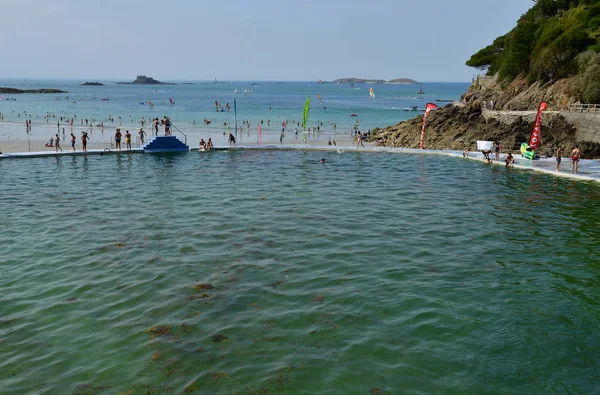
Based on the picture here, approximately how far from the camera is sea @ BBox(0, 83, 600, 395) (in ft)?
38.2

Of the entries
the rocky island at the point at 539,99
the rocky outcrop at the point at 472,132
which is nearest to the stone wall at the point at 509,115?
the rocky island at the point at 539,99

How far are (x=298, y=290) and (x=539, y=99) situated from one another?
169 ft

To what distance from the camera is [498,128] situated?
49.6 m

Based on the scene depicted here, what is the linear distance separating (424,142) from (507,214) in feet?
100

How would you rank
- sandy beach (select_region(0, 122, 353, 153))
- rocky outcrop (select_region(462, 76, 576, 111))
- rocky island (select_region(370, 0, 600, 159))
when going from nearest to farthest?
rocky island (select_region(370, 0, 600, 159)), sandy beach (select_region(0, 122, 353, 153)), rocky outcrop (select_region(462, 76, 576, 111))

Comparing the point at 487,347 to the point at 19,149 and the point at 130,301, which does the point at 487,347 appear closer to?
the point at 130,301

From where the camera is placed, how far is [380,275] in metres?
17.5

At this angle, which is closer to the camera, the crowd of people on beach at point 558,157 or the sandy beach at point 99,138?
the crowd of people on beach at point 558,157

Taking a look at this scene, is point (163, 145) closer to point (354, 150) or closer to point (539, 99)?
point (354, 150)

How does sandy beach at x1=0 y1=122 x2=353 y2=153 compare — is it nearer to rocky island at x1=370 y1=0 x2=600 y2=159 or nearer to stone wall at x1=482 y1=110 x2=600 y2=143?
rocky island at x1=370 y1=0 x2=600 y2=159

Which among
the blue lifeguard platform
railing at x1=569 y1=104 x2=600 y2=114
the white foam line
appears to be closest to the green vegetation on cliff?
railing at x1=569 y1=104 x2=600 y2=114

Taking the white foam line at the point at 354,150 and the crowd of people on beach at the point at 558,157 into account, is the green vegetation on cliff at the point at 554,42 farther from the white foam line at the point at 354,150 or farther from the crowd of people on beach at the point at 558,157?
the white foam line at the point at 354,150

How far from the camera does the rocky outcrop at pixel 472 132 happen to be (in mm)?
44469

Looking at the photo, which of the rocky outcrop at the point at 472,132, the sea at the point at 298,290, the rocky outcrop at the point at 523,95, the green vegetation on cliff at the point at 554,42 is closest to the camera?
the sea at the point at 298,290
